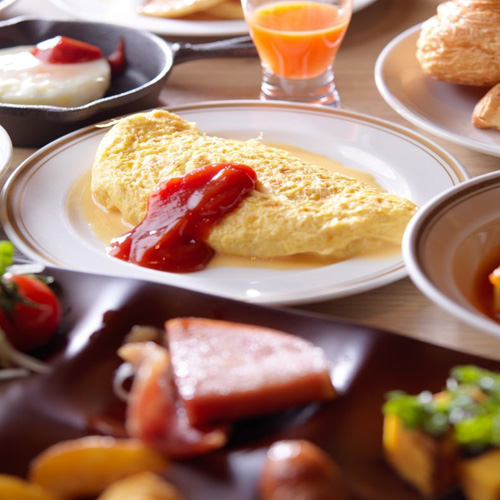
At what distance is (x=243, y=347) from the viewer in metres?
1.02

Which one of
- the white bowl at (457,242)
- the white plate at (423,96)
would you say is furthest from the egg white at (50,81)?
the white bowl at (457,242)

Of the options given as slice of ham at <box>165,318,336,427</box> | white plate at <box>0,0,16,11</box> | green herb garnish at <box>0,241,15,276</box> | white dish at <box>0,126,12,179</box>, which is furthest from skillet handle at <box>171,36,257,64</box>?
slice of ham at <box>165,318,336,427</box>

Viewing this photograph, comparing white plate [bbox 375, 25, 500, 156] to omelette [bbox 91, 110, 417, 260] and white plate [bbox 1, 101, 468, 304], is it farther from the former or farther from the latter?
omelette [bbox 91, 110, 417, 260]

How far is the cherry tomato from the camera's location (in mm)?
1123

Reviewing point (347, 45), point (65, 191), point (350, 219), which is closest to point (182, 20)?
point (347, 45)

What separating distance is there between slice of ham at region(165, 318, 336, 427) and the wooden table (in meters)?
0.35

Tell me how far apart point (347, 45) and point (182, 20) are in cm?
56

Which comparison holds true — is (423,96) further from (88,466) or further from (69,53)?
(88,466)

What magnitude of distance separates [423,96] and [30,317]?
4.34ft

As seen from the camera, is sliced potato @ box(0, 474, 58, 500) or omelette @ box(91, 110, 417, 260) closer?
sliced potato @ box(0, 474, 58, 500)

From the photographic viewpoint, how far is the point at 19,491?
0.85 m

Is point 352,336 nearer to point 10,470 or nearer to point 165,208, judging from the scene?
point 10,470

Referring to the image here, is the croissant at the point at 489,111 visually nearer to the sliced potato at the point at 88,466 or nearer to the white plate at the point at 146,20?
the white plate at the point at 146,20

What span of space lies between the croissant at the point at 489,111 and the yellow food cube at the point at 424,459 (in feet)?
3.81
